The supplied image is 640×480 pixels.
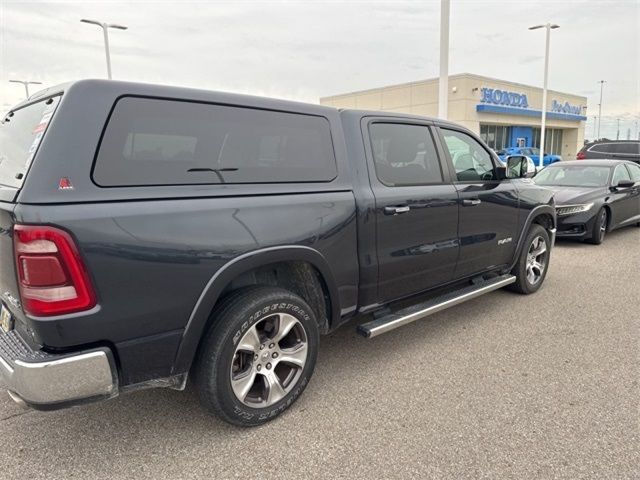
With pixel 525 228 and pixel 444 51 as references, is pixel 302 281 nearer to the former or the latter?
pixel 525 228

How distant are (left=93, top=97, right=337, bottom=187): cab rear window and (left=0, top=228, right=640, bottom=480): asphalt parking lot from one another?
1.52m

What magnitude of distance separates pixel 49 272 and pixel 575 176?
9.47m

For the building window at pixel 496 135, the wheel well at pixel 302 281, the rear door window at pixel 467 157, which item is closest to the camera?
the wheel well at pixel 302 281

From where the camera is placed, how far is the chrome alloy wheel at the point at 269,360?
2.66 metres

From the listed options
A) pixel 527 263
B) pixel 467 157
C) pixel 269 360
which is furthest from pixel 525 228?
pixel 269 360

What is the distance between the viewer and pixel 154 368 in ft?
7.69

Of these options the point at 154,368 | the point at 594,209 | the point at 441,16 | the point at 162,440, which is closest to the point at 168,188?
the point at 154,368

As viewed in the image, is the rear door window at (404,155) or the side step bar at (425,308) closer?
the side step bar at (425,308)

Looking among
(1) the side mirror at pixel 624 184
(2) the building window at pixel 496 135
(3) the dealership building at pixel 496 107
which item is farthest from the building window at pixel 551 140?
(1) the side mirror at pixel 624 184

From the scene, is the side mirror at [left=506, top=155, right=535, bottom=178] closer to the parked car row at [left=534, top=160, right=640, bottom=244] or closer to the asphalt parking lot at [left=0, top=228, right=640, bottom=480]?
the asphalt parking lot at [left=0, top=228, right=640, bottom=480]

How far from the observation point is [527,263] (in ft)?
16.6

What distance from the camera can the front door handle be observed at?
3275 millimetres

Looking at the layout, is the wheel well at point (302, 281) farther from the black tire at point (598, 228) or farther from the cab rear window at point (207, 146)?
the black tire at point (598, 228)

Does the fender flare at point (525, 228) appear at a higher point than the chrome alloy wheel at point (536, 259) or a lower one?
higher
